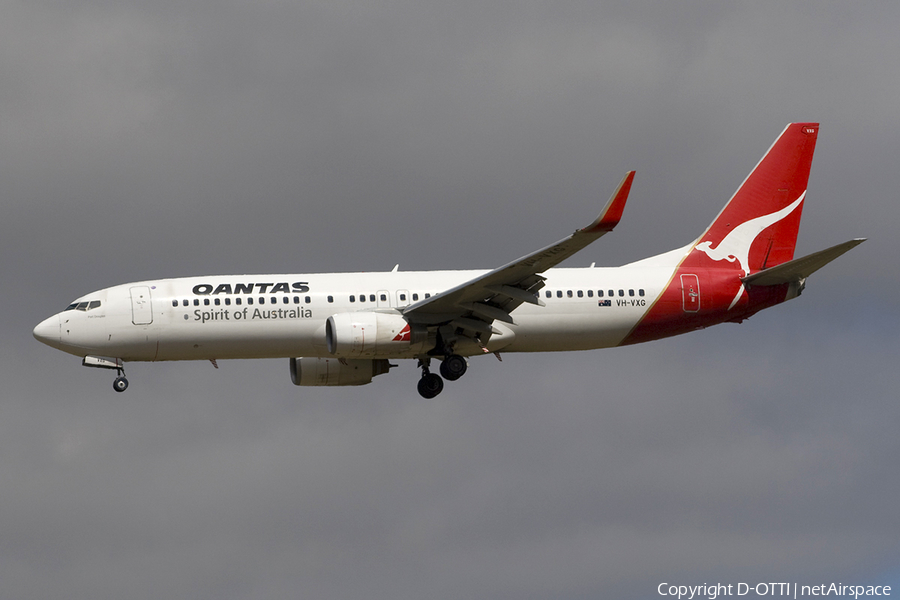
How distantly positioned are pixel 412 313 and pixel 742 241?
13806 mm

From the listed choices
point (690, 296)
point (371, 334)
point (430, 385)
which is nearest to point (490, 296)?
point (371, 334)

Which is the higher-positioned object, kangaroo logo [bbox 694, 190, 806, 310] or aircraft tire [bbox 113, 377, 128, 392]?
kangaroo logo [bbox 694, 190, 806, 310]

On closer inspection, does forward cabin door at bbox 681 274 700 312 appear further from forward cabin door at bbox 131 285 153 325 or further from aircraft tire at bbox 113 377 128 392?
aircraft tire at bbox 113 377 128 392

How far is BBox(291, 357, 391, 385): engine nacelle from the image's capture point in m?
47.8

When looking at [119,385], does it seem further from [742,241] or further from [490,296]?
[742,241]

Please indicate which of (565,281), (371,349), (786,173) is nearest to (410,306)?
(371,349)

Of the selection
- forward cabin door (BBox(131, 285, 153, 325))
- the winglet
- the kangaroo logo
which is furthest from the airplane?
the winglet

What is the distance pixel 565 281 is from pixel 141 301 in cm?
1452

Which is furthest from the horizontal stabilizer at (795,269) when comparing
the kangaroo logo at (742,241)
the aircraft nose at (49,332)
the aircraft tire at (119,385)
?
the aircraft nose at (49,332)

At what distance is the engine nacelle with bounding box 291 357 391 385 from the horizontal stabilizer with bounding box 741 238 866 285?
45.2ft

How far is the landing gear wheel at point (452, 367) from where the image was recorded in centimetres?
4500

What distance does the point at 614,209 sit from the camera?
3597 cm

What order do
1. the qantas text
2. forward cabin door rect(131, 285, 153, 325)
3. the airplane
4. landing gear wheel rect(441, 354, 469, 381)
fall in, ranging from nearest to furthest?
the airplane → forward cabin door rect(131, 285, 153, 325) → the qantas text → landing gear wheel rect(441, 354, 469, 381)

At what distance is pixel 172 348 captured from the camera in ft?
144
